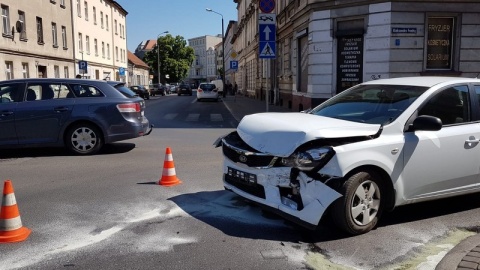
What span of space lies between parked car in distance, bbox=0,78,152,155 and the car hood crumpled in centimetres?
488

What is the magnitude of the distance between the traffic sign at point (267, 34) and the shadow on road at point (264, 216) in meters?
6.15

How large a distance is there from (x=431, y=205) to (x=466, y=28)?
13020 millimetres

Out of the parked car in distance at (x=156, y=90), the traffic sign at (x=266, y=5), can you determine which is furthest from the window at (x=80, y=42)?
the traffic sign at (x=266, y=5)

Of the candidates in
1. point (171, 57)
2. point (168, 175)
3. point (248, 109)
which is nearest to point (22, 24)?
point (248, 109)

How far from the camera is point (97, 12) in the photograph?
48438 millimetres

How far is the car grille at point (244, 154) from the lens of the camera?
456 cm

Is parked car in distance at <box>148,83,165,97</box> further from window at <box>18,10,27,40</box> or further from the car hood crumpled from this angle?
the car hood crumpled

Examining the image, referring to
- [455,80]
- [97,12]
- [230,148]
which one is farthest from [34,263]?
[97,12]

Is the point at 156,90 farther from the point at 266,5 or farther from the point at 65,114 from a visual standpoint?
the point at 65,114

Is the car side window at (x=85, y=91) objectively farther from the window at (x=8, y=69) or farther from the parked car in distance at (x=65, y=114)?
the window at (x=8, y=69)

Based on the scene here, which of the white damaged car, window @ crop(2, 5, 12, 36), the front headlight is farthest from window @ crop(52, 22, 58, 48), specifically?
the front headlight

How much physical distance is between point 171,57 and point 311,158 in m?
98.6

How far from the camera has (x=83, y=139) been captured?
9344mm

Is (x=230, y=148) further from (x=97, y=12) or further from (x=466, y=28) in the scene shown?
(x=97, y=12)
